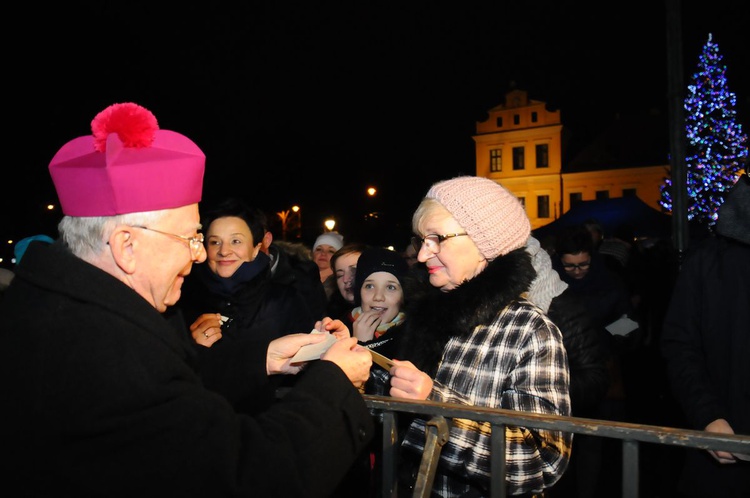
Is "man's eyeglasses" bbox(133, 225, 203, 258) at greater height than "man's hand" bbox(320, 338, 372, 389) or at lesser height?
greater

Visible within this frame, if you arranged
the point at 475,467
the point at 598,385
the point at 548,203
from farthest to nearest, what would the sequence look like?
the point at 548,203 → the point at 598,385 → the point at 475,467

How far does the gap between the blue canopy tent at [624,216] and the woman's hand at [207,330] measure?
40.0 feet

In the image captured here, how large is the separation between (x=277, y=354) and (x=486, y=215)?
46.4 inches

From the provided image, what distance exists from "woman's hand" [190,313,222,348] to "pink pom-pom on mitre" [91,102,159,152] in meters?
2.04

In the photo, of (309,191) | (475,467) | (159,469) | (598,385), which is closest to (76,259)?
(159,469)

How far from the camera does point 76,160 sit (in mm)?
1698

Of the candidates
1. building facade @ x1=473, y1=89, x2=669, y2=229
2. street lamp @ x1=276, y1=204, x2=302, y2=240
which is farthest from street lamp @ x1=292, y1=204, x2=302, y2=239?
building facade @ x1=473, y1=89, x2=669, y2=229

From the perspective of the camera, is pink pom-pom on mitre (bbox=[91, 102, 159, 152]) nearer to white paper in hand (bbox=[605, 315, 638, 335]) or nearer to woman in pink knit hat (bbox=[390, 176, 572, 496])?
woman in pink knit hat (bbox=[390, 176, 572, 496])

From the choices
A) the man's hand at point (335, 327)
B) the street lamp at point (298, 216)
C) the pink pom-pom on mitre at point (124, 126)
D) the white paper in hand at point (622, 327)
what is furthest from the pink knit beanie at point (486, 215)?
the street lamp at point (298, 216)

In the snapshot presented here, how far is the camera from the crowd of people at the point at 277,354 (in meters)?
1.29

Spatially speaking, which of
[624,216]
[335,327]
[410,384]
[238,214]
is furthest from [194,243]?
[624,216]

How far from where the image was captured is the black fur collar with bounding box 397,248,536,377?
2.27m

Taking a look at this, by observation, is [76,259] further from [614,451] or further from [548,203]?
[548,203]

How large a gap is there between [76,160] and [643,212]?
1646 cm
